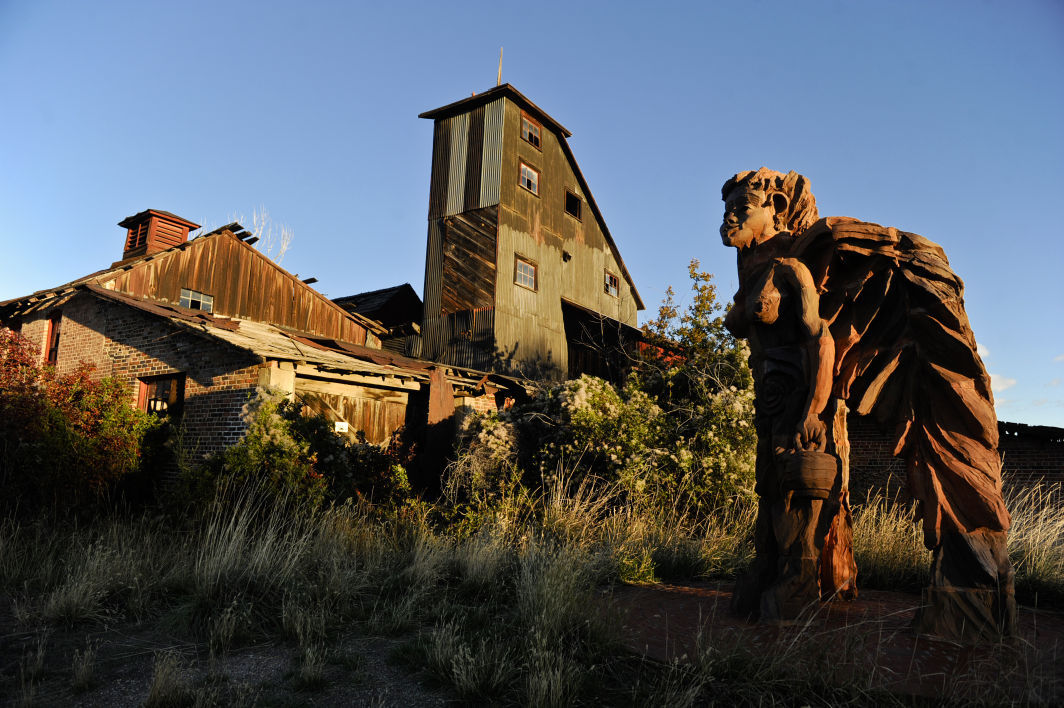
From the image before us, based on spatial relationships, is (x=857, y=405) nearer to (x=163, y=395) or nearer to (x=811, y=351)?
(x=811, y=351)

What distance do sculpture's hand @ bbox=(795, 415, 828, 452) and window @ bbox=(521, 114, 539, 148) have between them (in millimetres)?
19125

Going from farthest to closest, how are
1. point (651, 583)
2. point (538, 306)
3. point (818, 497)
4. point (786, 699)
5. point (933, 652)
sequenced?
point (538, 306) < point (651, 583) < point (818, 497) < point (933, 652) < point (786, 699)

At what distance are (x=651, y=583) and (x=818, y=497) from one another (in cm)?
222

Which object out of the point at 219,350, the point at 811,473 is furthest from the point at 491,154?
the point at 811,473

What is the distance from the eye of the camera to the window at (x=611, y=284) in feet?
82.3

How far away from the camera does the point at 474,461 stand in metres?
10.7

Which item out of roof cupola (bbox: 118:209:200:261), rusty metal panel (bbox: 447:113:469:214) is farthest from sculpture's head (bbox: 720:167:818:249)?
roof cupola (bbox: 118:209:200:261)

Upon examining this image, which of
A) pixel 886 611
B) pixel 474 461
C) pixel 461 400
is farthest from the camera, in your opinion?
pixel 461 400

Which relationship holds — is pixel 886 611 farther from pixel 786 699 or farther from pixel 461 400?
pixel 461 400

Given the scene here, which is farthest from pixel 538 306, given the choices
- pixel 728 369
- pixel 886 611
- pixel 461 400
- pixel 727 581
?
pixel 886 611

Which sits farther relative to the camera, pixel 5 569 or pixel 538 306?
pixel 538 306

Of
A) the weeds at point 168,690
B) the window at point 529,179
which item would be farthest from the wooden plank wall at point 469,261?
the weeds at point 168,690

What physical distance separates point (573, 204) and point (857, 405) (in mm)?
20707

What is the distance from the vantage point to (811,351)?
157 inches
